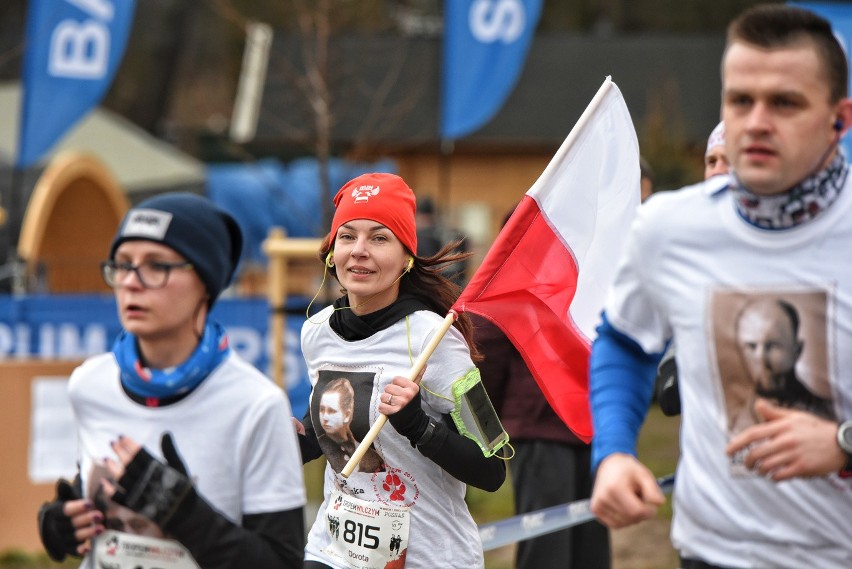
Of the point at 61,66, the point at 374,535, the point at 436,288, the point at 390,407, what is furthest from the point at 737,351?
the point at 61,66

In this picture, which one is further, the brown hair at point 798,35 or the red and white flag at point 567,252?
the red and white flag at point 567,252

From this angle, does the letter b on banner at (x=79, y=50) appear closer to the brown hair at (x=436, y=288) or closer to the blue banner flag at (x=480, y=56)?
the blue banner flag at (x=480, y=56)

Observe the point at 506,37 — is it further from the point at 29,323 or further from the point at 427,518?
the point at 427,518

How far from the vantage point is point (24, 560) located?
8734 mm

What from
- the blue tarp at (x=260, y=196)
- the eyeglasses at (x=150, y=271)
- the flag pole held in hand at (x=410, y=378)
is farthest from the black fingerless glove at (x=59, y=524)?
the blue tarp at (x=260, y=196)

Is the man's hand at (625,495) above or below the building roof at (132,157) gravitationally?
below

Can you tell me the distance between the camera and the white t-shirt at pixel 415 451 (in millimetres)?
4367

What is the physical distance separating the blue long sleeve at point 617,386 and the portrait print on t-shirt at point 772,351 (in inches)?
10.5

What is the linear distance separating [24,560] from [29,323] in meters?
2.98

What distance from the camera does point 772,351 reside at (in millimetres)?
2906

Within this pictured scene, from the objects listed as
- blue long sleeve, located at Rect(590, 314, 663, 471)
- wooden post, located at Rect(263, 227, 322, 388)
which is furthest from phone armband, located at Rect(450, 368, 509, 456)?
wooden post, located at Rect(263, 227, 322, 388)

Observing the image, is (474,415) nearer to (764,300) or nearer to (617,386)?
(617,386)

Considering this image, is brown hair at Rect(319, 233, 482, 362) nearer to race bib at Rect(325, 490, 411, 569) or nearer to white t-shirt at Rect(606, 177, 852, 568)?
race bib at Rect(325, 490, 411, 569)

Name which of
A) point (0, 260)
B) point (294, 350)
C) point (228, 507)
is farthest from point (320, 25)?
point (228, 507)
